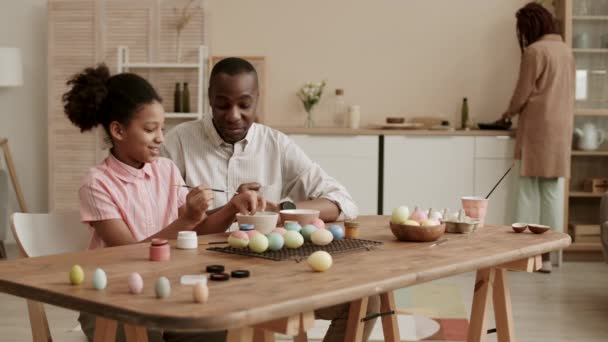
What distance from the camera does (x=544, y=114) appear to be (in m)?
5.21

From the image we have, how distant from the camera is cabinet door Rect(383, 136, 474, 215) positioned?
546 centimetres

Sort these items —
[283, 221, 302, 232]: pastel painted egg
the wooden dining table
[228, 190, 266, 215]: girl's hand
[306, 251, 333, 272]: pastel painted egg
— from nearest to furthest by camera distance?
the wooden dining table → [306, 251, 333, 272]: pastel painted egg → [283, 221, 302, 232]: pastel painted egg → [228, 190, 266, 215]: girl's hand

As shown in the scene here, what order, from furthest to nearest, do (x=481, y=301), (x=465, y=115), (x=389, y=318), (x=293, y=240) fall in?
(x=465, y=115), (x=389, y=318), (x=481, y=301), (x=293, y=240)

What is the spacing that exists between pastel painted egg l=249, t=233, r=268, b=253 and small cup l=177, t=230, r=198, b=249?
175mm

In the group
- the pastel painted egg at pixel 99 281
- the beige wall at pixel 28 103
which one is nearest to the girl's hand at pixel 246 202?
the pastel painted egg at pixel 99 281

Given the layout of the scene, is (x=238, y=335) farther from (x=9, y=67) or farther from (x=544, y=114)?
(x=9, y=67)

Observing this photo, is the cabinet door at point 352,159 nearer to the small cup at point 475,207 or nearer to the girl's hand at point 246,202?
the small cup at point 475,207

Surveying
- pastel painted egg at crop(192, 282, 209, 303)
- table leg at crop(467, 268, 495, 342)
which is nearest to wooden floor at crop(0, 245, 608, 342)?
table leg at crop(467, 268, 495, 342)

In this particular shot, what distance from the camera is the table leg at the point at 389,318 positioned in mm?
2508

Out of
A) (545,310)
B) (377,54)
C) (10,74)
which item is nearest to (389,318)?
(545,310)

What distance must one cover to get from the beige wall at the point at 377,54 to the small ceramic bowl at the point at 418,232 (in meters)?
3.89

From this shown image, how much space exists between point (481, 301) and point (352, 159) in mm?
3135

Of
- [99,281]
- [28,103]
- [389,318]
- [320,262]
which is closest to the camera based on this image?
[99,281]

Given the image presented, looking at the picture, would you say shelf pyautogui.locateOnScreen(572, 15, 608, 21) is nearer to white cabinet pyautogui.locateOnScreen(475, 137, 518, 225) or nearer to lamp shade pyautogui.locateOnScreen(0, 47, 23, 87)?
white cabinet pyautogui.locateOnScreen(475, 137, 518, 225)
